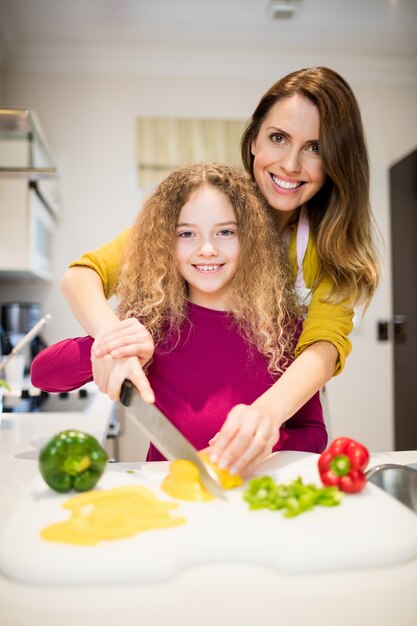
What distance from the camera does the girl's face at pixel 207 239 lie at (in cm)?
107

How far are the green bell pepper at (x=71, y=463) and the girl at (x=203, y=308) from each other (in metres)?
0.34

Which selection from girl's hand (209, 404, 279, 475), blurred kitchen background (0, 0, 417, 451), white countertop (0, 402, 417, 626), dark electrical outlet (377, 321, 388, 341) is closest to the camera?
white countertop (0, 402, 417, 626)

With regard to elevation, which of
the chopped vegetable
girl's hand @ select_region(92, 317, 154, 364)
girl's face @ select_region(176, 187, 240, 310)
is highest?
girl's face @ select_region(176, 187, 240, 310)

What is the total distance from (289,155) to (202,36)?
238 cm

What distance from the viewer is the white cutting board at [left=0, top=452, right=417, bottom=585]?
542 mm

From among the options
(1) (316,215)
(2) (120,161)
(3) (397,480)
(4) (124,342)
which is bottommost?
(3) (397,480)

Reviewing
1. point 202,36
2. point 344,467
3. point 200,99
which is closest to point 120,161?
point 200,99

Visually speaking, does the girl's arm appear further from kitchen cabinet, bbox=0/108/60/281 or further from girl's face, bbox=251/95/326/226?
kitchen cabinet, bbox=0/108/60/281

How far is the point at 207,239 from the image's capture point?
1067 mm

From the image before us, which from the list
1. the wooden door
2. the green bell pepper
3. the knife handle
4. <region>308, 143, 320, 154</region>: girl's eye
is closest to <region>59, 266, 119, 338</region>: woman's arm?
the knife handle

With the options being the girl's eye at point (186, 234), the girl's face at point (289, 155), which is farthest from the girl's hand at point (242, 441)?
the girl's face at point (289, 155)

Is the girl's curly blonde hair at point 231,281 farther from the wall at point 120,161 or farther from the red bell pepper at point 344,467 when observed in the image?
the wall at point 120,161

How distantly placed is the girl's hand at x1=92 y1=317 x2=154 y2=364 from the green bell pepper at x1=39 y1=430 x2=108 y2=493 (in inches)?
6.3

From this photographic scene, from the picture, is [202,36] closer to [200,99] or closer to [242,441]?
[200,99]
